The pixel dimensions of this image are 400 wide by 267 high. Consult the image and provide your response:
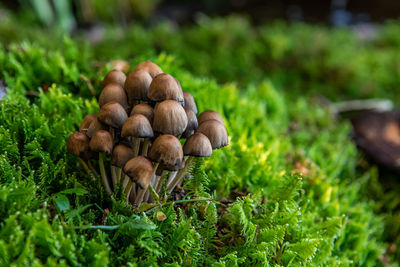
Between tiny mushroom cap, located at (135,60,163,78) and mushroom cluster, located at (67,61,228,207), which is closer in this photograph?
mushroom cluster, located at (67,61,228,207)

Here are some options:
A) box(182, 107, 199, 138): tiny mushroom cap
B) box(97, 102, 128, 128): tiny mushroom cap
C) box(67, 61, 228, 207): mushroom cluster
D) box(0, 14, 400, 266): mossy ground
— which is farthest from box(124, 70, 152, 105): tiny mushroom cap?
box(0, 14, 400, 266): mossy ground

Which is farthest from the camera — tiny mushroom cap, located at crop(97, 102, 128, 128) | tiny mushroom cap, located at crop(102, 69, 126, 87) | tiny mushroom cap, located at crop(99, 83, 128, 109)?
tiny mushroom cap, located at crop(102, 69, 126, 87)

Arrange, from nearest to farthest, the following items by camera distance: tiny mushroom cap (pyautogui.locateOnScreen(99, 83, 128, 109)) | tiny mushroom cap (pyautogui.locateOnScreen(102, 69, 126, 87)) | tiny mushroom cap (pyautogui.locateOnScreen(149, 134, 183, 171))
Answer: tiny mushroom cap (pyautogui.locateOnScreen(149, 134, 183, 171)) < tiny mushroom cap (pyautogui.locateOnScreen(99, 83, 128, 109)) < tiny mushroom cap (pyautogui.locateOnScreen(102, 69, 126, 87))

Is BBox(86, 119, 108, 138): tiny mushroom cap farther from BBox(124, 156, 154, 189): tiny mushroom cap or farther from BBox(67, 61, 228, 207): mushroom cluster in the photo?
BBox(124, 156, 154, 189): tiny mushroom cap

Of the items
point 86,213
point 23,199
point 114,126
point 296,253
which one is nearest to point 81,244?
point 86,213

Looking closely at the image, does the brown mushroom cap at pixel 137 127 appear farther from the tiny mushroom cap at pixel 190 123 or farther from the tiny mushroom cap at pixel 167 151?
the tiny mushroom cap at pixel 190 123

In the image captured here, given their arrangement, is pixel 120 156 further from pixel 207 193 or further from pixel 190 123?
pixel 207 193

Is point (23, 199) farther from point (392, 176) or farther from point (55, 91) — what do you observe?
point (392, 176)

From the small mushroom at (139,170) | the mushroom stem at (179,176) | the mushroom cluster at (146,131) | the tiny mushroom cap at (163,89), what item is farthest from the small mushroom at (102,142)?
the mushroom stem at (179,176)
